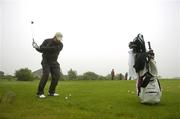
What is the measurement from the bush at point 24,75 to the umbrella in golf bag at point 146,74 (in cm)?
2322

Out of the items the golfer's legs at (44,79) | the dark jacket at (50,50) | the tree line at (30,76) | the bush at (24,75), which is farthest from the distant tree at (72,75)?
the golfer's legs at (44,79)

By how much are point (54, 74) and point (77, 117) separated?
5.20 meters

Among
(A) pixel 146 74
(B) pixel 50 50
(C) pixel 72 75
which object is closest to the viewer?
(A) pixel 146 74

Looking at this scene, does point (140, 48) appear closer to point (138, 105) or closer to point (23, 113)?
point (138, 105)

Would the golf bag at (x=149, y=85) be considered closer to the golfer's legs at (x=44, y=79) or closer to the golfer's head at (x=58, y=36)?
the golfer's head at (x=58, y=36)

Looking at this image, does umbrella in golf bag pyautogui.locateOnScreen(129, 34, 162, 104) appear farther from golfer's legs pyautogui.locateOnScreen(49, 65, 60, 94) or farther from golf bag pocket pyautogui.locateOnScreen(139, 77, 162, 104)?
A: golfer's legs pyautogui.locateOnScreen(49, 65, 60, 94)

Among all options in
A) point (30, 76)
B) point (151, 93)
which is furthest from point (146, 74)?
point (30, 76)

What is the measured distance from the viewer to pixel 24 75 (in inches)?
1298

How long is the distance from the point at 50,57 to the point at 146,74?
3.87m

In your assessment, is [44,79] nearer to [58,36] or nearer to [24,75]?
[58,36]

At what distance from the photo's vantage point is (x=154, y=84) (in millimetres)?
10375

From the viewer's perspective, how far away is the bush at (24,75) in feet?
108

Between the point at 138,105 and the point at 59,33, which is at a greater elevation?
the point at 59,33

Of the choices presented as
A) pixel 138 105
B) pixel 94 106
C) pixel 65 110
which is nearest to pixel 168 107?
pixel 138 105
